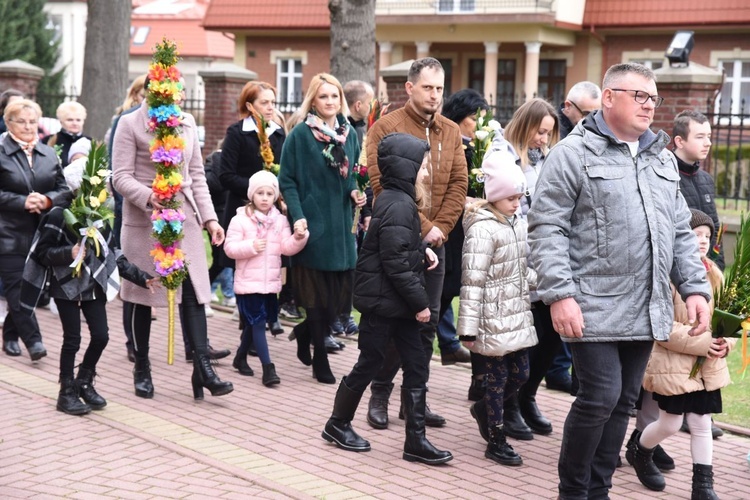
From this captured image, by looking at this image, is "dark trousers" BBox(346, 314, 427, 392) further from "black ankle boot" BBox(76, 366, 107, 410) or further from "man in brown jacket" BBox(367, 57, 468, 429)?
"black ankle boot" BBox(76, 366, 107, 410)

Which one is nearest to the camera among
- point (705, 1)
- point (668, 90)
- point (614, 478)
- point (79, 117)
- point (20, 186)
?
point (614, 478)

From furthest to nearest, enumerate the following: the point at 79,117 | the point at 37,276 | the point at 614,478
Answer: the point at 79,117
the point at 37,276
the point at 614,478

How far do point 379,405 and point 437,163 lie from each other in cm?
158

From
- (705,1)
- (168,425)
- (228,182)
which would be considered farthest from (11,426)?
(705,1)

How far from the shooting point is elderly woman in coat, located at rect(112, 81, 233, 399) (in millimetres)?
7453

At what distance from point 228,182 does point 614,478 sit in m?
4.25

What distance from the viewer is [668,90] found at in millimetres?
13273

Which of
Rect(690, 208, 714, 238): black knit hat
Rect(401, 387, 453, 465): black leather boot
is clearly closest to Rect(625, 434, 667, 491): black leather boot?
Rect(401, 387, 453, 465): black leather boot

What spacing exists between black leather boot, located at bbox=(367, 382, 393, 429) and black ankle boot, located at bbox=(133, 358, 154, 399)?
64.6 inches

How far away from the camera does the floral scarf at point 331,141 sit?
26.3 feet

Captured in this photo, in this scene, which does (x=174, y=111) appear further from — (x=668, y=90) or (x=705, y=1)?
(x=705, y=1)

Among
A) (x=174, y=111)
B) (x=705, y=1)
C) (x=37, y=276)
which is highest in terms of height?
(x=705, y=1)

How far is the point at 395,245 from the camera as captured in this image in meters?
6.11

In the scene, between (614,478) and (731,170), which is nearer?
(614,478)
